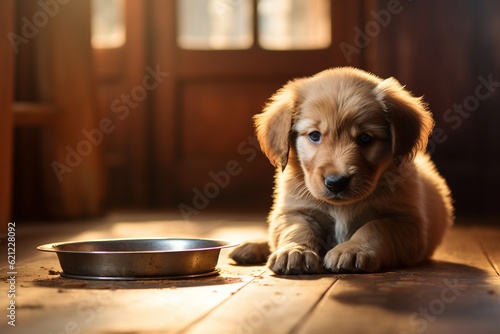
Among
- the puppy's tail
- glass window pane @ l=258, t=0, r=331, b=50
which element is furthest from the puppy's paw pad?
glass window pane @ l=258, t=0, r=331, b=50

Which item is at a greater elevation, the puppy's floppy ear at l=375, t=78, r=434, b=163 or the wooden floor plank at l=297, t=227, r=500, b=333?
the puppy's floppy ear at l=375, t=78, r=434, b=163

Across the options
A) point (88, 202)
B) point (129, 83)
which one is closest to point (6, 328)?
point (88, 202)

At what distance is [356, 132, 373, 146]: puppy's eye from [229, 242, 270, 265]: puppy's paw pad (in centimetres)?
63

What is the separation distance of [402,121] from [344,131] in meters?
0.24

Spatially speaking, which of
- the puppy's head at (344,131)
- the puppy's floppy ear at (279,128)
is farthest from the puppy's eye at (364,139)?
the puppy's floppy ear at (279,128)

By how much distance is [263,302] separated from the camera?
2.31 meters

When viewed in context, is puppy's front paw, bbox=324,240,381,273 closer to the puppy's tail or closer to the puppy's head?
the puppy's head

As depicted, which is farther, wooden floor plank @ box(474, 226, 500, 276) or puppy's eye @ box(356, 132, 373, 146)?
wooden floor plank @ box(474, 226, 500, 276)

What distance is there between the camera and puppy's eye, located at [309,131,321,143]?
10.2 ft

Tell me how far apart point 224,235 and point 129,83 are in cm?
317

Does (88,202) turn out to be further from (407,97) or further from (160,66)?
(407,97)

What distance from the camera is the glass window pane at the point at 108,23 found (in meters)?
7.39

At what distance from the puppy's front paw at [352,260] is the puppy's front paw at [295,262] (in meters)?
0.05

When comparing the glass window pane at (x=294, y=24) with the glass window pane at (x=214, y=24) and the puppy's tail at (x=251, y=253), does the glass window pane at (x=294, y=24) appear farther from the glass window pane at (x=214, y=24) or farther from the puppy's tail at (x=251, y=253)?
the puppy's tail at (x=251, y=253)
